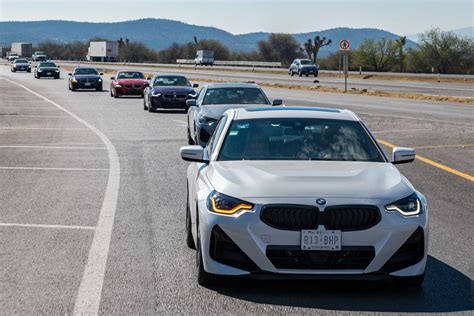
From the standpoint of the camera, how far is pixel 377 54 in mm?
104500

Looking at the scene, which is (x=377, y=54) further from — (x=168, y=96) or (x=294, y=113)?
(x=294, y=113)

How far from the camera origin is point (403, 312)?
6227 millimetres

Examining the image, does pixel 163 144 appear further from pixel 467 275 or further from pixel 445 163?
pixel 467 275

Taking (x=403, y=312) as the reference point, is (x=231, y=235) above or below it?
above

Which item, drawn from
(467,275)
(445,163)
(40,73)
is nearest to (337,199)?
(467,275)

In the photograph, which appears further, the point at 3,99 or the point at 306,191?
the point at 3,99

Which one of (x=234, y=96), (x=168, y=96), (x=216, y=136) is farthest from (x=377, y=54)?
(x=216, y=136)

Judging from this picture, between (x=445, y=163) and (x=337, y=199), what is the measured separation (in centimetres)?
Answer: 1002

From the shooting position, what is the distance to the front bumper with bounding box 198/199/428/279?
Answer: 21.5 feet

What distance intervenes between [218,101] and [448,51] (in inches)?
2987

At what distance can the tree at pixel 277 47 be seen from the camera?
17525cm

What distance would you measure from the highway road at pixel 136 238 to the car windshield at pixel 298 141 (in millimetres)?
1093

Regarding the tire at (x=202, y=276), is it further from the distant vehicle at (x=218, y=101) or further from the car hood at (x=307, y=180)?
the distant vehicle at (x=218, y=101)

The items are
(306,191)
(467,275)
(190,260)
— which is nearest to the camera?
(306,191)
